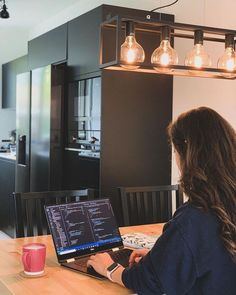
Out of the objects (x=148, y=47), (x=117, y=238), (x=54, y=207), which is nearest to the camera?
(x=54, y=207)

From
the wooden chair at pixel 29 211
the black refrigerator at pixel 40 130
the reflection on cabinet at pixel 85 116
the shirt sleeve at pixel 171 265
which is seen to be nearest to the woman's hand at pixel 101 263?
the shirt sleeve at pixel 171 265

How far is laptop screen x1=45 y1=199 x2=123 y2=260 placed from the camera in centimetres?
180

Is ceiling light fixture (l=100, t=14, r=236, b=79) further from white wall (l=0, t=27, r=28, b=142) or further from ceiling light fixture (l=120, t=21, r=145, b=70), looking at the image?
white wall (l=0, t=27, r=28, b=142)

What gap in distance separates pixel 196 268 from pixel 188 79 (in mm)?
2670

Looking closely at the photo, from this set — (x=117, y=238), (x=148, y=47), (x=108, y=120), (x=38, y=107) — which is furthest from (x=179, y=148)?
(x=38, y=107)

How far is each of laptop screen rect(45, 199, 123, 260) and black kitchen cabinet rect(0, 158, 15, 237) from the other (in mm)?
3117

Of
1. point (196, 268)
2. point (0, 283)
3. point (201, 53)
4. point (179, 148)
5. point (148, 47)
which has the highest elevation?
point (148, 47)

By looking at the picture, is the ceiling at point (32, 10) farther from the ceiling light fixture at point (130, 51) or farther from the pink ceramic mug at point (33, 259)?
the pink ceramic mug at point (33, 259)

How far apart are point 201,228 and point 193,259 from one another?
0.09 meters

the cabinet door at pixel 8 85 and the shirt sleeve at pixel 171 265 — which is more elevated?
the cabinet door at pixel 8 85

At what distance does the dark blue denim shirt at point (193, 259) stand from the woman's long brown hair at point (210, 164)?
30 mm

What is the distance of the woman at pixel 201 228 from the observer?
130cm

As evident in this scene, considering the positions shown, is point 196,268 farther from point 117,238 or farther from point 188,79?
point 188,79

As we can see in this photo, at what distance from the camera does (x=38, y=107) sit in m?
4.35
